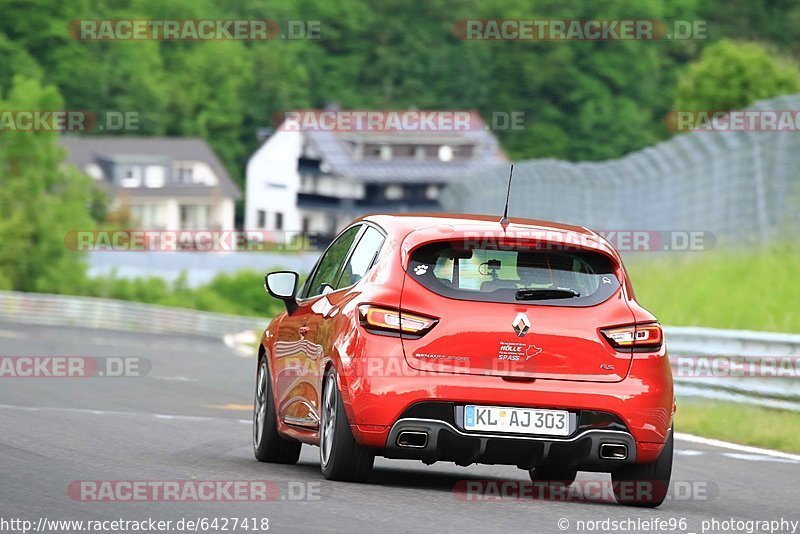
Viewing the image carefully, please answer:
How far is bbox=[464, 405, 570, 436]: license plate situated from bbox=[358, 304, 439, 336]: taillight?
447mm

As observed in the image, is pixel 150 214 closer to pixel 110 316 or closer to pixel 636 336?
pixel 110 316

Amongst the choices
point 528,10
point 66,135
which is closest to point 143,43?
point 66,135

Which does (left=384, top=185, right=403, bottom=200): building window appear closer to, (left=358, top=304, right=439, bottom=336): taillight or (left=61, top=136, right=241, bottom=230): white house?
(left=61, top=136, right=241, bottom=230): white house

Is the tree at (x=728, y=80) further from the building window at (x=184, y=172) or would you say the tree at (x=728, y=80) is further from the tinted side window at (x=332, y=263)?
the tinted side window at (x=332, y=263)

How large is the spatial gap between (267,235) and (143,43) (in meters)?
25.7

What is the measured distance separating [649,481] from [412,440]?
1.28 meters

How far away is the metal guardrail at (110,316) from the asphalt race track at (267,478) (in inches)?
1532

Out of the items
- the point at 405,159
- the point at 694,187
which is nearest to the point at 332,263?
the point at 694,187

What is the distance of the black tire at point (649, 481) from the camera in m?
9.54

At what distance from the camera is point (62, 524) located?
7469 mm

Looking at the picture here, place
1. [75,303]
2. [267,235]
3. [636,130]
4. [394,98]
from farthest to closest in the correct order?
1. [394,98]
2. [636,130]
3. [267,235]
4. [75,303]

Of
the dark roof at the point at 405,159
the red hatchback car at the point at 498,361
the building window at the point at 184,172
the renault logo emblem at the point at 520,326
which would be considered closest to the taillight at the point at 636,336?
the red hatchback car at the point at 498,361

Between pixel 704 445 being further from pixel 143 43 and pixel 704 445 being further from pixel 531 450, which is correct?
pixel 143 43

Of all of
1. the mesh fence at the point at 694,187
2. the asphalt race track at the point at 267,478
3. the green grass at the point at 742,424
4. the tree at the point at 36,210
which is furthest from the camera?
the tree at the point at 36,210
